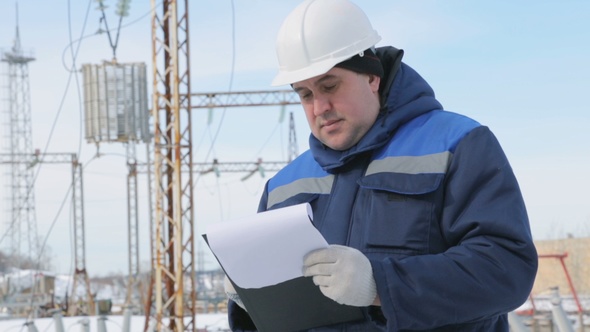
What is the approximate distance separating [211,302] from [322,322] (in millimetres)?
34638

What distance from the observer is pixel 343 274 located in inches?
74.8

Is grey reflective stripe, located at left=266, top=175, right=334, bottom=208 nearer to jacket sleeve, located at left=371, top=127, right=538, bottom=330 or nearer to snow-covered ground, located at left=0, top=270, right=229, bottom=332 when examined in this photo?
jacket sleeve, located at left=371, top=127, right=538, bottom=330

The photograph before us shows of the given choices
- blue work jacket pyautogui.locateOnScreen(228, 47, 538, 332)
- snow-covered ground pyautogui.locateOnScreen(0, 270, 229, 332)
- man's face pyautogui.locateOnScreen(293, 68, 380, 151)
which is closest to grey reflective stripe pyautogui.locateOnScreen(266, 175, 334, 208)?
blue work jacket pyautogui.locateOnScreen(228, 47, 538, 332)

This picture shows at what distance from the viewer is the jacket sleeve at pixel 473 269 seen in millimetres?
1953

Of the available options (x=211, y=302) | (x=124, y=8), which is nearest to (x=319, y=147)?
(x=124, y=8)

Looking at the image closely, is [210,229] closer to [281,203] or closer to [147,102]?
[281,203]

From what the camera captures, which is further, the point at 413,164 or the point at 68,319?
the point at 68,319

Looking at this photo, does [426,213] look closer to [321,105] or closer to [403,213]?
[403,213]

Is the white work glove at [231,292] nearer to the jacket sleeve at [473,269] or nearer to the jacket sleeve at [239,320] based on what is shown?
the jacket sleeve at [239,320]

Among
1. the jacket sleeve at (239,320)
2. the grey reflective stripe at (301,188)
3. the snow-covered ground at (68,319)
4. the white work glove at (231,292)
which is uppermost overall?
the grey reflective stripe at (301,188)

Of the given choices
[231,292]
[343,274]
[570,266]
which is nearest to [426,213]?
[343,274]

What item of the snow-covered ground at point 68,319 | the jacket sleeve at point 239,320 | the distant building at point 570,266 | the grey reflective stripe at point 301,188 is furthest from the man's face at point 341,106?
the distant building at point 570,266

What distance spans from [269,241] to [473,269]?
47 centimetres

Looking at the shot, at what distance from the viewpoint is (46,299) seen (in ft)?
125
